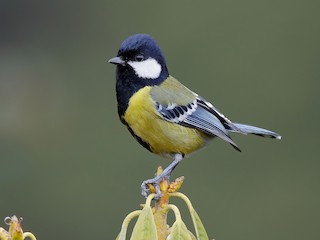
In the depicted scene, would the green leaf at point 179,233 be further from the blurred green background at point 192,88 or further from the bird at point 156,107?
the blurred green background at point 192,88

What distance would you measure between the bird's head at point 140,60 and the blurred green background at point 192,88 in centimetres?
205

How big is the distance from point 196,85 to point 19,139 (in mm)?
1026

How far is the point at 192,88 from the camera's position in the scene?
15.0 ft

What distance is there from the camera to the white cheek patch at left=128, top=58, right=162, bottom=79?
7.52 feet

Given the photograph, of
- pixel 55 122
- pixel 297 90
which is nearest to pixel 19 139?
pixel 55 122

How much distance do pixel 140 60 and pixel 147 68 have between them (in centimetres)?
5

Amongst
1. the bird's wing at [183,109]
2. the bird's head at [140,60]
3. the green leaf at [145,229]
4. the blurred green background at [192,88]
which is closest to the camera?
the green leaf at [145,229]

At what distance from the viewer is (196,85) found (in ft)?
15.5

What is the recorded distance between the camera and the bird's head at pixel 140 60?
7.41 ft

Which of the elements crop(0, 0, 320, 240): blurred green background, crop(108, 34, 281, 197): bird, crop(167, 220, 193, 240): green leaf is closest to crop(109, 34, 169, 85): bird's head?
crop(108, 34, 281, 197): bird

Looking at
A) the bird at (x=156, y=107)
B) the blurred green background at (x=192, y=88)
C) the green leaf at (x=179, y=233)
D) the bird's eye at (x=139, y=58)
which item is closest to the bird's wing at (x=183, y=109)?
the bird at (x=156, y=107)

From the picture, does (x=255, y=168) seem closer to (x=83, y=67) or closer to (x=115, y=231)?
(x=115, y=231)

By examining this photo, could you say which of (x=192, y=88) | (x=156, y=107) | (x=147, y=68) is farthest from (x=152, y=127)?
(x=192, y=88)

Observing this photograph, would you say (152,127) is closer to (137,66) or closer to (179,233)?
(137,66)
